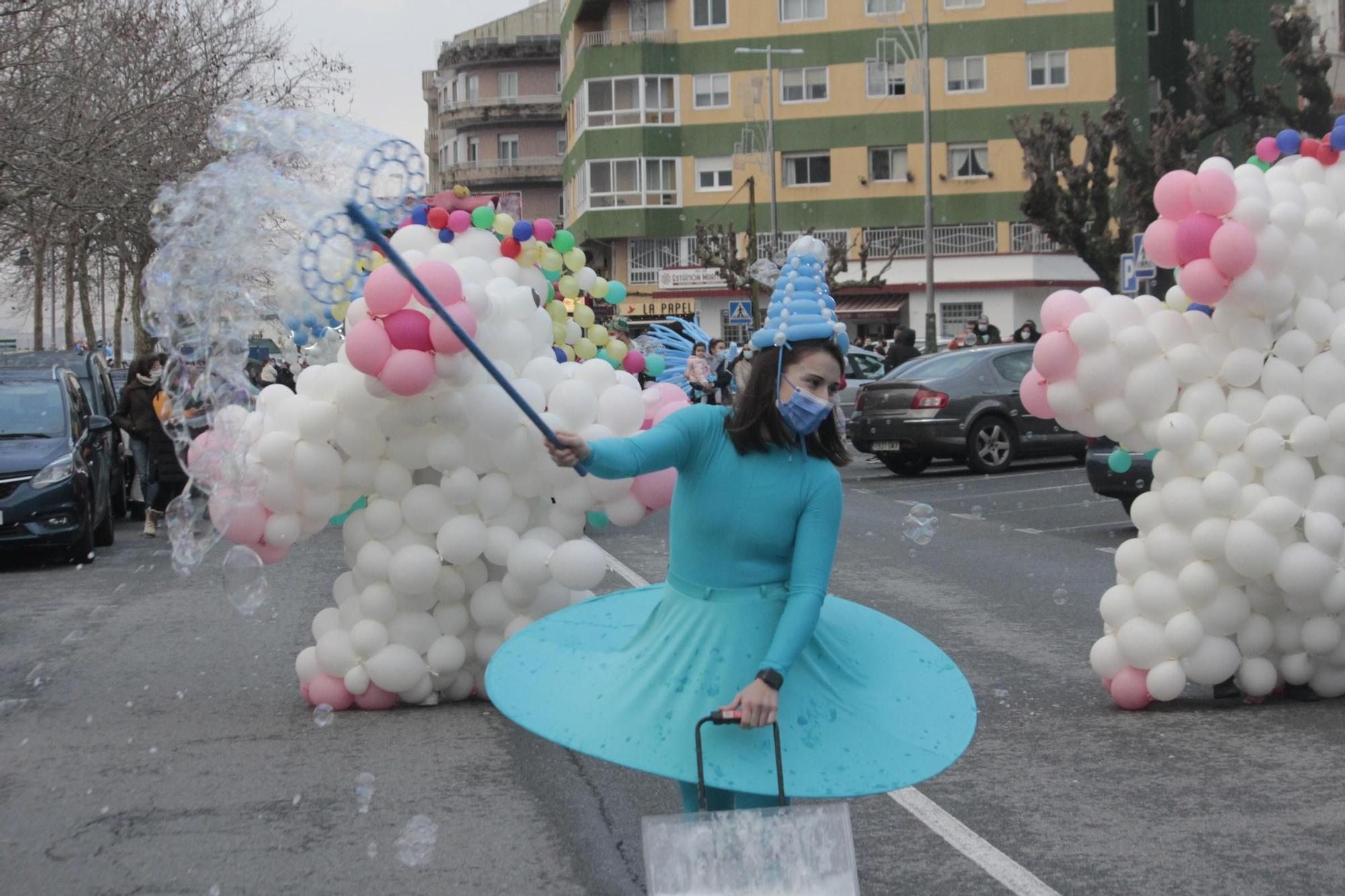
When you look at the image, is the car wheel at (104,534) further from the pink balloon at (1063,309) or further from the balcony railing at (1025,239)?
the balcony railing at (1025,239)

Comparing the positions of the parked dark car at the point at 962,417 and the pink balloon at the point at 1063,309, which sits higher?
the pink balloon at the point at 1063,309

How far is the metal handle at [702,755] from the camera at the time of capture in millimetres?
3822

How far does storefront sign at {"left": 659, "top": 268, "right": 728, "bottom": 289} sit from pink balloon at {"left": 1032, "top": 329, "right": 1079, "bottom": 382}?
53.5m

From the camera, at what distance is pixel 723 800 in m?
4.27

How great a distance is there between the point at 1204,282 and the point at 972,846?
3048 mm

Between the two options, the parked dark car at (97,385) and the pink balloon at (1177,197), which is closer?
the pink balloon at (1177,197)

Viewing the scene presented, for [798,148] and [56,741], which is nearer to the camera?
[56,741]

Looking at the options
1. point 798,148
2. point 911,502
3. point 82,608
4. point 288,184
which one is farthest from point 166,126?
point 798,148

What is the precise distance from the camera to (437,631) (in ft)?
26.2

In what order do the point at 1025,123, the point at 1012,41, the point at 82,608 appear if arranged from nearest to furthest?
the point at 82,608
the point at 1025,123
the point at 1012,41

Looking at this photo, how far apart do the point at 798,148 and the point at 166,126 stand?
37.3 m

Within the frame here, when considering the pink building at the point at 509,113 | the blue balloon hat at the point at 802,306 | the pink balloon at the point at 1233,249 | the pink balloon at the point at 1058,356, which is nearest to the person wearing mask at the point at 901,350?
the pink balloon at the point at 1058,356

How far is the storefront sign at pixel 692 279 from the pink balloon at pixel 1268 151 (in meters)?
52.9

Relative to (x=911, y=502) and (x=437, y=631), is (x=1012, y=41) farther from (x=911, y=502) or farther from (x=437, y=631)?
(x=437, y=631)
